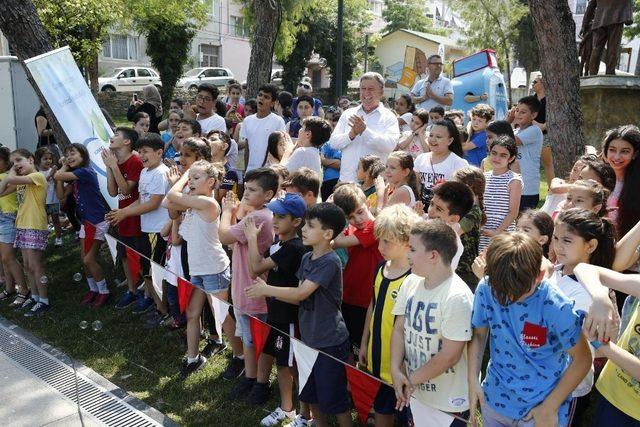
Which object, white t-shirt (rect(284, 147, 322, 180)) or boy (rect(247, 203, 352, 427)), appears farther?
white t-shirt (rect(284, 147, 322, 180))

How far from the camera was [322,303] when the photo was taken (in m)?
3.46

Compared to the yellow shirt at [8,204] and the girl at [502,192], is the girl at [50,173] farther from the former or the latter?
the girl at [502,192]

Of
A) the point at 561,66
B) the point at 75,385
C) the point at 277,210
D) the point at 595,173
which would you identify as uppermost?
the point at 561,66

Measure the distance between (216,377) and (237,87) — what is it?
669 cm

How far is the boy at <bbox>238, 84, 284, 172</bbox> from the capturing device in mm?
6879

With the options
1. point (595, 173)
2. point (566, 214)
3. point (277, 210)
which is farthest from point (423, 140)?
point (566, 214)

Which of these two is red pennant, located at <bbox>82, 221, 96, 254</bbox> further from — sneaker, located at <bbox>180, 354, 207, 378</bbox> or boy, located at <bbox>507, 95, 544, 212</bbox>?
boy, located at <bbox>507, 95, 544, 212</bbox>

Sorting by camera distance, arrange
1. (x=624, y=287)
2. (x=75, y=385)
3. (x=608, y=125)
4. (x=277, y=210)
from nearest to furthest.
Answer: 1. (x=624, y=287)
2. (x=277, y=210)
3. (x=75, y=385)
4. (x=608, y=125)

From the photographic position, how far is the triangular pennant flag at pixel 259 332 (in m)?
3.73

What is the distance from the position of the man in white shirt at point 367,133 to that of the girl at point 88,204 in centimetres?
258

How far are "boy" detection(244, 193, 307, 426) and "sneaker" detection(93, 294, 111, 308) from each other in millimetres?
2981

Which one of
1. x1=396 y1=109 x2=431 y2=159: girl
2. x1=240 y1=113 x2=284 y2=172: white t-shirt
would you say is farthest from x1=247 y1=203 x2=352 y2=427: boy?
x1=396 y1=109 x2=431 y2=159: girl

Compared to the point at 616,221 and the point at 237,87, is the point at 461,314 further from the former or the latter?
the point at 237,87

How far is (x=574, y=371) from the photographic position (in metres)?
2.42
